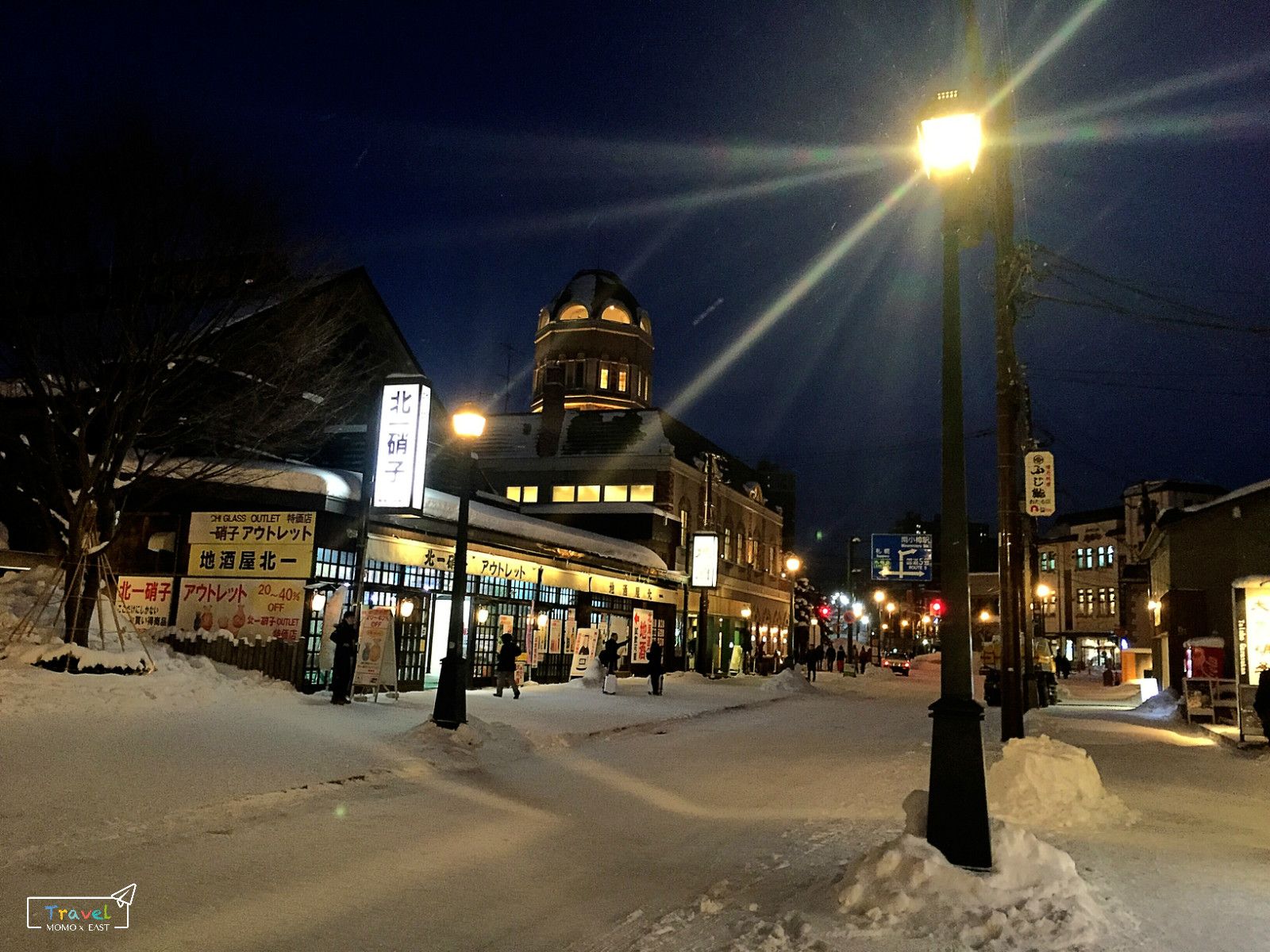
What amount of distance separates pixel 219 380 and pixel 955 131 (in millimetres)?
15854

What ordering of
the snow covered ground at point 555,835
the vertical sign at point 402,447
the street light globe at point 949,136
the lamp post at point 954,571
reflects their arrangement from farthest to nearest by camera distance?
1. the vertical sign at point 402,447
2. the street light globe at point 949,136
3. the lamp post at point 954,571
4. the snow covered ground at point 555,835

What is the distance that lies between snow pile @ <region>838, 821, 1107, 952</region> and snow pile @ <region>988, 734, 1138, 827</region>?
10.4 ft

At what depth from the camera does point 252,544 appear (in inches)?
786

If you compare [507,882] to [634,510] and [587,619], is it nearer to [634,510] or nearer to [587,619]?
[587,619]

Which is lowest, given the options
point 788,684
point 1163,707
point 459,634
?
point 788,684

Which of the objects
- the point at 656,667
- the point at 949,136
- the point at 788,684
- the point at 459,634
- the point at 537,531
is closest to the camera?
the point at 949,136

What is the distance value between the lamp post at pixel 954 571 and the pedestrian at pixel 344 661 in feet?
39.9

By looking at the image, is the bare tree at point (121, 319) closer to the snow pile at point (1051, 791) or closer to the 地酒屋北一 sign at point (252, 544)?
the 地酒屋北一 sign at point (252, 544)

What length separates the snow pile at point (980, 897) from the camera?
5.53 metres

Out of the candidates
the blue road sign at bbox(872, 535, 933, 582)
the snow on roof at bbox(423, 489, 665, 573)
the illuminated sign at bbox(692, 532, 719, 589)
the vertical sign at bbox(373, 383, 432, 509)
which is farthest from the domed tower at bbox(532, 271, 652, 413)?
the vertical sign at bbox(373, 383, 432, 509)

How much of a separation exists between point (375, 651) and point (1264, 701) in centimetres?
1574

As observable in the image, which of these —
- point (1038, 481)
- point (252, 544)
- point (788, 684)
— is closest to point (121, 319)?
point (252, 544)

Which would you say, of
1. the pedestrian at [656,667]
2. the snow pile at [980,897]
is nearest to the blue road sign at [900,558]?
the pedestrian at [656,667]

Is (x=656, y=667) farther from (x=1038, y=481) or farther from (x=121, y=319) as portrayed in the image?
(x=121, y=319)
